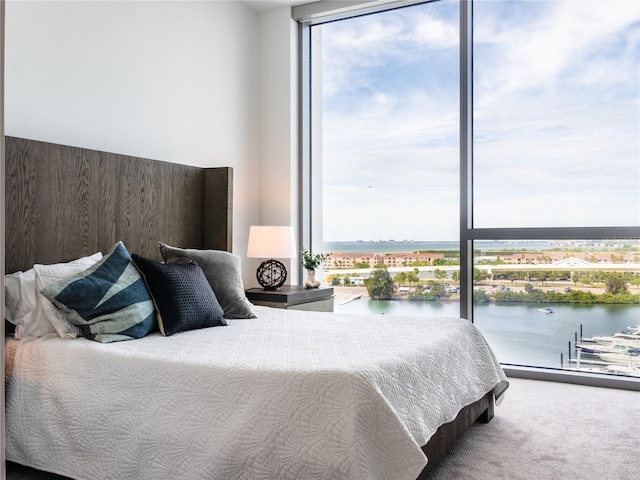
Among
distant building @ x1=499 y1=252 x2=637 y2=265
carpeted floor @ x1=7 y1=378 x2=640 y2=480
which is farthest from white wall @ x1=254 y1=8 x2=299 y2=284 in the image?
carpeted floor @ x1=7 y1=378 x2=640 y2=480

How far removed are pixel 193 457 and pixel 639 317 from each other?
3113mm

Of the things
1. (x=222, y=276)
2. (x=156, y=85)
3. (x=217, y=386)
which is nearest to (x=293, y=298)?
(x=222, y=276)

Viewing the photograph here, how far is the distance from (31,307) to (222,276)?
1.01 m

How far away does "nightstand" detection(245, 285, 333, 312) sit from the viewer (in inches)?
149

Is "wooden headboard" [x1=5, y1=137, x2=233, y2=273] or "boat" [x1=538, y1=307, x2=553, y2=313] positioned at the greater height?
"wooden headboard" [x1=5, y1=137, x2=233, y2=273]

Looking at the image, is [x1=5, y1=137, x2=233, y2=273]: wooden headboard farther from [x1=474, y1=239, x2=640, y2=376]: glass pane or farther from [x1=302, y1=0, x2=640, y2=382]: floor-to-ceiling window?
[x1=474, y1=239, x2=640, y2=376]: glass pane

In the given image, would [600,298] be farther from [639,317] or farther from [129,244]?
[129,244]

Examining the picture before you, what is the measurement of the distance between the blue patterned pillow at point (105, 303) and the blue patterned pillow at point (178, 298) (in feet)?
0.21

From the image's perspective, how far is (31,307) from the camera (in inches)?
97.7

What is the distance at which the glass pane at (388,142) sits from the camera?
170 inches

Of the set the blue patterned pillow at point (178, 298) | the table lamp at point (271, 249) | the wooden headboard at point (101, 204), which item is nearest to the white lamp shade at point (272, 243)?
the table lamp at point (271, 249)

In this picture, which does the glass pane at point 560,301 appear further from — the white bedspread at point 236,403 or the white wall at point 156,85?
the white wall at point 156,85

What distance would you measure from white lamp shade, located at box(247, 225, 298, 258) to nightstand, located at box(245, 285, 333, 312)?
26 centimetres

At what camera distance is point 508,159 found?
4.13 metres
